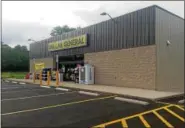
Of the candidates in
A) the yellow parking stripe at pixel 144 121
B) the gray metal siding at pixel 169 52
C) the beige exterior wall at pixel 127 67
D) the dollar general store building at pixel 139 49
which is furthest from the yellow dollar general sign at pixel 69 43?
the yellow parking stripe at pixel 144 121

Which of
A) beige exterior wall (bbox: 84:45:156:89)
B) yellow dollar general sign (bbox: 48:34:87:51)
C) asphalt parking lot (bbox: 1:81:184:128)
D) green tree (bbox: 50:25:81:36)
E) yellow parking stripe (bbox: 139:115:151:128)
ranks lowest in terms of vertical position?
yellow parking stripe (bbox: 139:115:151:128)

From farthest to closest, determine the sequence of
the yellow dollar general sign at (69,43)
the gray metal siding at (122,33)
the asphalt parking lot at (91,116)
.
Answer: the yellow dollar general sign at (69,43) < the gray metal siding at (122,33) < the asphalt parking lot at (91,116)

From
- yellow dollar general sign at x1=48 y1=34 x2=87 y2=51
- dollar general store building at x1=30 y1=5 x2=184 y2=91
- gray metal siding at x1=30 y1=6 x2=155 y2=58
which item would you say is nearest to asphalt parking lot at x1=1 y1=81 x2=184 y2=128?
dollar general store building at x1=30 y1=5 x2=184 y2=91

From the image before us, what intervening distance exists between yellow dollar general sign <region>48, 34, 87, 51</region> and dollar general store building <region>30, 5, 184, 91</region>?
0.28 ft

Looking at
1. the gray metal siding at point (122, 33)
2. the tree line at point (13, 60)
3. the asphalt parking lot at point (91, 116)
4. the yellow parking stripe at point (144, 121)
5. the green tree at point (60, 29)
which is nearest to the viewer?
the yellow parking stripe at point (144, 121)

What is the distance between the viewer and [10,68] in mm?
50344

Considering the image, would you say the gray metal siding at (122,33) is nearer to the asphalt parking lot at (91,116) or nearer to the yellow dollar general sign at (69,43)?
the yellow dollar general sign at (69,43)

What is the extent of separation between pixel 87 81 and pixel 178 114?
11427 millimetres

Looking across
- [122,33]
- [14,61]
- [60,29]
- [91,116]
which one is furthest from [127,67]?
[60,29]

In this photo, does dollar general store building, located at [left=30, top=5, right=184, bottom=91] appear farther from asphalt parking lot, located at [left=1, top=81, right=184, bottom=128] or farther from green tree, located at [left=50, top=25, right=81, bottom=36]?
green tree, located at [left=50, top=25, right=81, bottom=36]

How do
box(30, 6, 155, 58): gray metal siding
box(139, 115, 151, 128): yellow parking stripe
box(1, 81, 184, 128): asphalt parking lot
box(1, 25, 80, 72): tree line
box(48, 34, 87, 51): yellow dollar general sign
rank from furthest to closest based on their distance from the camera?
box(1, 25, 80, 72): tree line < box(48, 34, 87, 51): yellow dollar general sign < box(30, 6, 155, 58): gray metal siding < box(1, 81, 184, 128): asphalt parking lot < box(139, 115, 151, 128): yellow parking stripe

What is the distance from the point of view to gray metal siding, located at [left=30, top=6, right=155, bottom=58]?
48.4 ft

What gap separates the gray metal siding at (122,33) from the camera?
14.8 m

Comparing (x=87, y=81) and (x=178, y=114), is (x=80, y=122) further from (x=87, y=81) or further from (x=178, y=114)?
(x=87, y=81)
